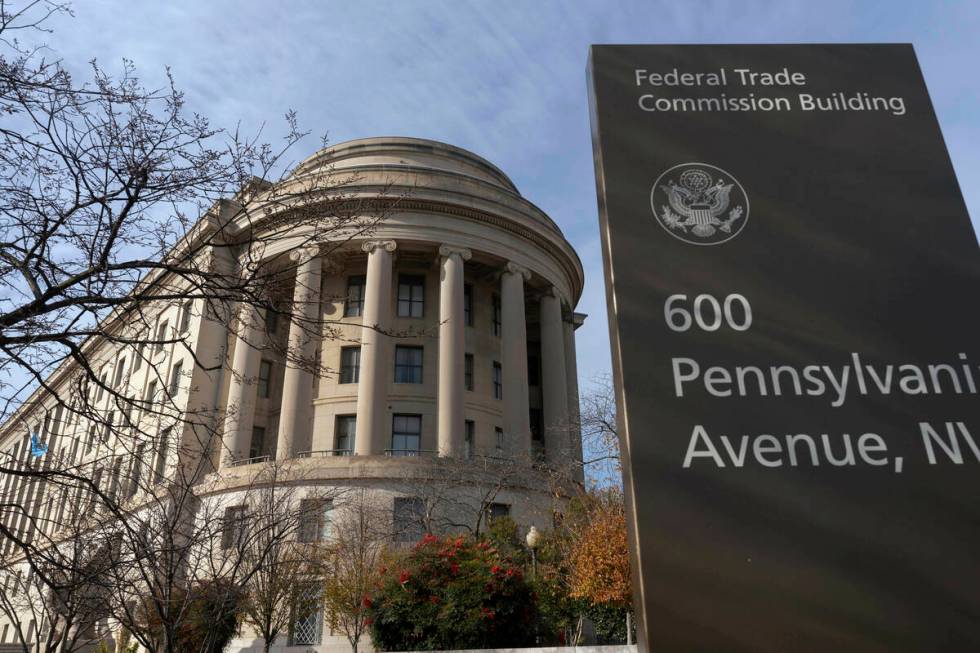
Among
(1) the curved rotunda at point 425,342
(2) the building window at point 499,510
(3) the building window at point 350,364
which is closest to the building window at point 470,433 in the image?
(1) the curved rotunda at point 425,342

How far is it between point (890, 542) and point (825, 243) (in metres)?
1.71

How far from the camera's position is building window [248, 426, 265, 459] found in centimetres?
3616

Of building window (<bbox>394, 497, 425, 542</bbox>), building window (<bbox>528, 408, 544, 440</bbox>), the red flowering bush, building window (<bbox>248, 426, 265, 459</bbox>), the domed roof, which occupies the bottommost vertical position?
the red flowering bush

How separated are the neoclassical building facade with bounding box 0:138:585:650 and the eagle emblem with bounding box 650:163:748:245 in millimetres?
26337

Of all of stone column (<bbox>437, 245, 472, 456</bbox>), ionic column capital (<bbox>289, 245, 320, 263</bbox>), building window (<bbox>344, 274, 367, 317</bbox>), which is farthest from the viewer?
building window (<bbox>344, 274, 367, 317</bbox>)

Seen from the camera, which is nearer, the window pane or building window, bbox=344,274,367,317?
the window pane

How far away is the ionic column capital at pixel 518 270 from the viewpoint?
3828 centimetres

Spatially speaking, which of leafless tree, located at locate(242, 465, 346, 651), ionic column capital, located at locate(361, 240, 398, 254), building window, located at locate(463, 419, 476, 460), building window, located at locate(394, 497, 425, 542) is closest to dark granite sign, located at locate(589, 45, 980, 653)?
leafless tree, located at locate(242, 465, 346, 651)

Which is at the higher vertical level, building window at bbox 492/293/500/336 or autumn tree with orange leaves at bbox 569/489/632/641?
building window at bbox 492/293/500/336

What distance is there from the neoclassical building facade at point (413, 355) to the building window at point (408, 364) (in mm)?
61

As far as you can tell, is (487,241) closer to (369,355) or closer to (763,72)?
(369,355)

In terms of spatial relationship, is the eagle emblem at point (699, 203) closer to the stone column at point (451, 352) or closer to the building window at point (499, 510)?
the stone column at point (451, 352)

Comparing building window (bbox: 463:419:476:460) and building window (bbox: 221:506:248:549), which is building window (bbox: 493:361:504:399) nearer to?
building window (bbox: 463:419:476:460)

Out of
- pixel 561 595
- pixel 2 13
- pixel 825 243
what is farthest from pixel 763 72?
pixel 561 595
